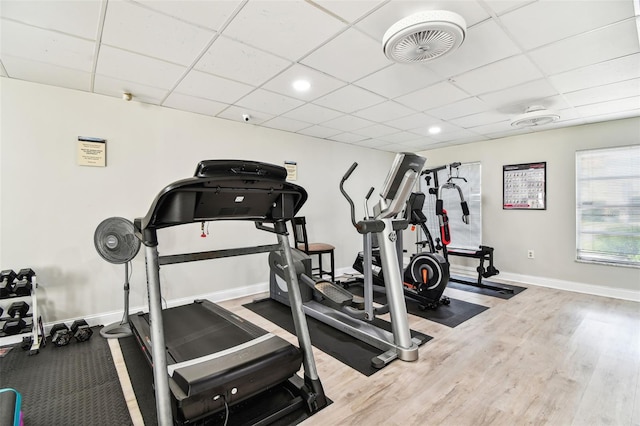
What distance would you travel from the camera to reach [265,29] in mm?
1985

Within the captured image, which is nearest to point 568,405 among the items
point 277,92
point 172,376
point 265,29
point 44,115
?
point 172,376

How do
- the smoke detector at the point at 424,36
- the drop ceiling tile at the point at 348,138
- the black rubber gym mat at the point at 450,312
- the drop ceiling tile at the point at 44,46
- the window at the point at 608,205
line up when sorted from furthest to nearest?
the drop ceiling tile at the point at 348,138
the window at the point at 608,205
the black rubber gym mat at the point at 450,312
the drop ceiling tile at the point at 44,46
the smoke detector at the point at 424,36

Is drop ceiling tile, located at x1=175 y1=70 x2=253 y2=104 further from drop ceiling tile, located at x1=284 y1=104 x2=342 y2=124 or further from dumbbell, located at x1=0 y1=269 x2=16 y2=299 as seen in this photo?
dumbbell, located at x1=0 y1=269 x2=16 y2=299

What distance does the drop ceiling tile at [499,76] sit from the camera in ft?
8.15

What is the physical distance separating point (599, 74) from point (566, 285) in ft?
10.5

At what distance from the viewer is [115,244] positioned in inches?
112

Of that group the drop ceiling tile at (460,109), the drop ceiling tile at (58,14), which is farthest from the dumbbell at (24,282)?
the drop ceiling tile at (460,109)

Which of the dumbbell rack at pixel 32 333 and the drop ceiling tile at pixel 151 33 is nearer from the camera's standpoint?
the drop ceiling tile at pixel 151 33

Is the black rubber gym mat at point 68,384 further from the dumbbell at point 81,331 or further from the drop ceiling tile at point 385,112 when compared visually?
the drop ceiling tile at point 385,112

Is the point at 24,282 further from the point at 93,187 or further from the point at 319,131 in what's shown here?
the point at 319,131

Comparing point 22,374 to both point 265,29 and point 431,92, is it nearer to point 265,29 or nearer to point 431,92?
point 265,29

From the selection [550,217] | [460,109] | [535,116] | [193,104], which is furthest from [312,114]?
[550,217]

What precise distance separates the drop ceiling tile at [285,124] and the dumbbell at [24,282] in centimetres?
301

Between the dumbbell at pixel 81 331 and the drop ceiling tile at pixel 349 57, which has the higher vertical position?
the drop ceiling tile at pixel 349 57
